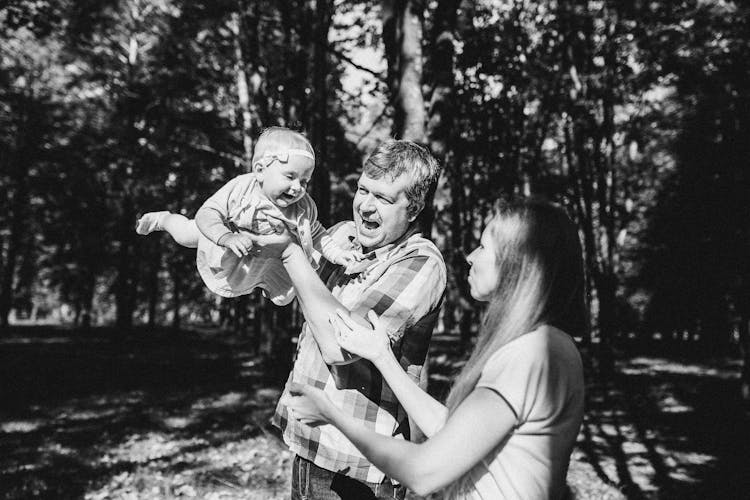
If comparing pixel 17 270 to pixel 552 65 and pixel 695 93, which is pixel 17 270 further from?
pixel 695 93

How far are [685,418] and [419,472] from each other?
1057 cm

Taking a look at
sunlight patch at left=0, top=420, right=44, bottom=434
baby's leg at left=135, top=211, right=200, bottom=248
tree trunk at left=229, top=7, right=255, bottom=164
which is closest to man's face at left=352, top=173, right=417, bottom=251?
baby's leg at left=135, top=211, right=200, bottom=248

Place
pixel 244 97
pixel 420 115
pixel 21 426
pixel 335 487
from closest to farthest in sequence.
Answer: pixel 335 487 → pixel 420 115 → pixel 21 426 → pixel 244 97

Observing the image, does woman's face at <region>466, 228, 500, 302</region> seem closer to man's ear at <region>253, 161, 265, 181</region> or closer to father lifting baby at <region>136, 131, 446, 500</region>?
father lifting baby at <region>136, 131, 446, 500</region>

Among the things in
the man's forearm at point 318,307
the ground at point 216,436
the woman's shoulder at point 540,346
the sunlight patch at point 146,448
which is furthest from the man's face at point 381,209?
the sunlight patch at point 146,448

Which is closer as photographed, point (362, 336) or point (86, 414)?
point (362, 336)

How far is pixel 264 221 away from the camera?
237 centimetres

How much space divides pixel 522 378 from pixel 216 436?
7396 millimetres

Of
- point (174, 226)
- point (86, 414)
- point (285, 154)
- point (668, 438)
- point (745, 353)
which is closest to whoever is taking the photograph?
point (285, 154)

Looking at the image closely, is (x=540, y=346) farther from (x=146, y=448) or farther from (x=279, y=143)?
(x=146, y=448)

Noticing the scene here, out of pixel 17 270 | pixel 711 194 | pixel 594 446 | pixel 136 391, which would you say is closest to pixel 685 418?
pixel 594 446

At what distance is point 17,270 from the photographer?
4034 centimetres

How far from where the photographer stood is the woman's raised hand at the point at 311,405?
1.64 meters

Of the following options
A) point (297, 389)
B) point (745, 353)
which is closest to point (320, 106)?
point (297, 389)
